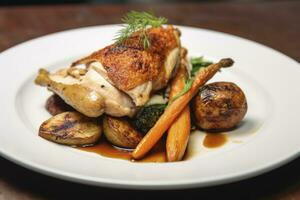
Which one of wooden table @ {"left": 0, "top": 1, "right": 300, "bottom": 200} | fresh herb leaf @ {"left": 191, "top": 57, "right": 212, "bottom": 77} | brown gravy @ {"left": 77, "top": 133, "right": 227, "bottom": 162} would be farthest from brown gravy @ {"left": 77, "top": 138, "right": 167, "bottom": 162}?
wooden table @ {"left": 0, "top": 1, "right": 300, "bottom": 200}

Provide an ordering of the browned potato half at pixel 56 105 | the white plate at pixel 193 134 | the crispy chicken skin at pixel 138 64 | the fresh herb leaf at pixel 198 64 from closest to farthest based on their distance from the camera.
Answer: the white plate at pixel 193 134 < the crispy chicken skin at pixel 138 64 < the browned potato half at pixel 56 105 < the fresh herb leaf at pixel 198 64

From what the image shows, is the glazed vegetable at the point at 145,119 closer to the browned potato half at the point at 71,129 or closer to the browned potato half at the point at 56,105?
the browned potato half at the point at 71,129

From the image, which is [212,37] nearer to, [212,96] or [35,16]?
[212,96]


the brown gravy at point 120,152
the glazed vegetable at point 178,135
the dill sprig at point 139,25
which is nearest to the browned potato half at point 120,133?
the brown gravy at point 120,152

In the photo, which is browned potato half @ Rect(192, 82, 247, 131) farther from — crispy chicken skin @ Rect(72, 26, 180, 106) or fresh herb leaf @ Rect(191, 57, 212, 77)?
fresh herb leaf @ Rect(191, 57, 212, 77)

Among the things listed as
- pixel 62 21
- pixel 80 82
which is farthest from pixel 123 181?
pixel 62 21

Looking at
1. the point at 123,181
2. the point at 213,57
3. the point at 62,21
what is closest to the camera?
the point at 123,181

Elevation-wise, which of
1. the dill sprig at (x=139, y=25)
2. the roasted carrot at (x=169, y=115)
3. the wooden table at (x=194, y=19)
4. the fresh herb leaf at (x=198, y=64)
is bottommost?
the wooden table at (x=194, y=19)

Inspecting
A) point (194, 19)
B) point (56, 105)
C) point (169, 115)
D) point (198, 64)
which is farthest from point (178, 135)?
point (194, 19)
